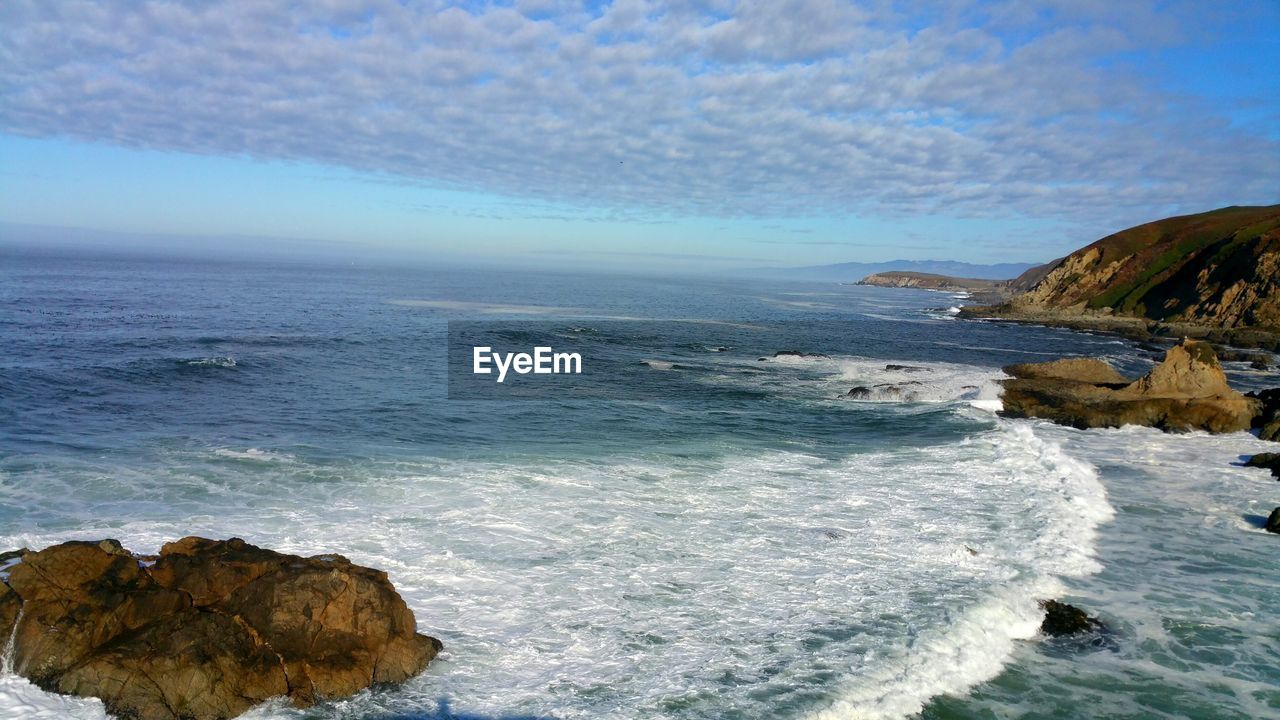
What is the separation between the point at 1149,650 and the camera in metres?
10.9

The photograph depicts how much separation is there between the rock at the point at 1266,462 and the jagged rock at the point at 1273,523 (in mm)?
5776

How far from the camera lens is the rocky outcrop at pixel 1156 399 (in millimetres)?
27234

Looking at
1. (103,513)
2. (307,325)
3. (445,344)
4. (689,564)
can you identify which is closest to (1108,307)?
(445,344)

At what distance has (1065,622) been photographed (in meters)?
11.7

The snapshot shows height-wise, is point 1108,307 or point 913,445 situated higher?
point 1108,307

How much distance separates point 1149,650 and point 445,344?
136 ft

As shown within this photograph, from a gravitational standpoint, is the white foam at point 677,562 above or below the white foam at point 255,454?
below

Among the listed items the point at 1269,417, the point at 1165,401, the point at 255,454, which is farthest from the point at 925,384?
the point at 255,454

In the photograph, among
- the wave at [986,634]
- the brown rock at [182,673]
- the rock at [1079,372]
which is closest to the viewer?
the brown rock at [182,673]

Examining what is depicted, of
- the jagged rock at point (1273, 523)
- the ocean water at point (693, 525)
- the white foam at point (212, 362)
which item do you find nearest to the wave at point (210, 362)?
the white foam at point (212, 362)

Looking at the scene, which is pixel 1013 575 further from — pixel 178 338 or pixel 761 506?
pixel 178 338

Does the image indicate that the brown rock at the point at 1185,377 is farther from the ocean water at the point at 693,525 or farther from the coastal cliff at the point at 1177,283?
the coastal cliff at the point at 1177,283

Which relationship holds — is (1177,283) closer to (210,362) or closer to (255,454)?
(210,362)

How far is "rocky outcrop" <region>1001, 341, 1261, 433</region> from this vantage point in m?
27.2
